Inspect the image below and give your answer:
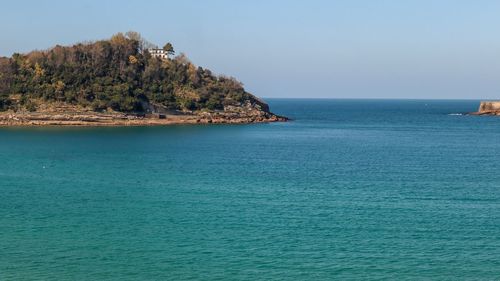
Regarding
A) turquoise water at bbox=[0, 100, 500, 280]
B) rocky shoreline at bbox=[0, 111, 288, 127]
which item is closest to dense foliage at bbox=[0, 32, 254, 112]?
rocky shoreline at bbox=[0, 111, 288, 127]

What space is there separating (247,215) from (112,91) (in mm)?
121789

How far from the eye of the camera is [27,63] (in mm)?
176750

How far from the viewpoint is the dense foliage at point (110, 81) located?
162375 mm

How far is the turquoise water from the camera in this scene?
37.7 meters

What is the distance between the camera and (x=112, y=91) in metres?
166

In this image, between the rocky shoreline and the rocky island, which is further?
the rocky island

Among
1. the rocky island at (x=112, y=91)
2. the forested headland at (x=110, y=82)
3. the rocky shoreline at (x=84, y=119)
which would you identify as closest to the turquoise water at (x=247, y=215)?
the rocky shoreline at (x=84, y=119)

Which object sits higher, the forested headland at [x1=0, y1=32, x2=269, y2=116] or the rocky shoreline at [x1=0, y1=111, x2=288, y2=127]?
the forested headland at [x1=0, y1=32, x2=269, y2=116]

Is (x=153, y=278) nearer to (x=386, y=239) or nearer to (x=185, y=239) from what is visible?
(x=185, y=239)

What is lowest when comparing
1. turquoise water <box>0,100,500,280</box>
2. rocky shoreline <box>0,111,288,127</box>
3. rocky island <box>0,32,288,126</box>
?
turquoise water <box>0,100,500,280</box>

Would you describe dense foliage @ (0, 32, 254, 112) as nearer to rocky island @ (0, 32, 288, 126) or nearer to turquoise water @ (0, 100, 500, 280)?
rocky island @ (0, 32, 288, 126)

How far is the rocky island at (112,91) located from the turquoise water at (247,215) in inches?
2404

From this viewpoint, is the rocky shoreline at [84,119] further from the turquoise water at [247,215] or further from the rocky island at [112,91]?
the turquoise water at [247,215]

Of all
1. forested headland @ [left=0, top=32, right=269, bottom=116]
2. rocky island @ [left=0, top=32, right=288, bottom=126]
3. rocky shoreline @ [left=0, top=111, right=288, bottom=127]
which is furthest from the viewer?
forested headland @ [left=0, top=32, right=269, bottom=116]
